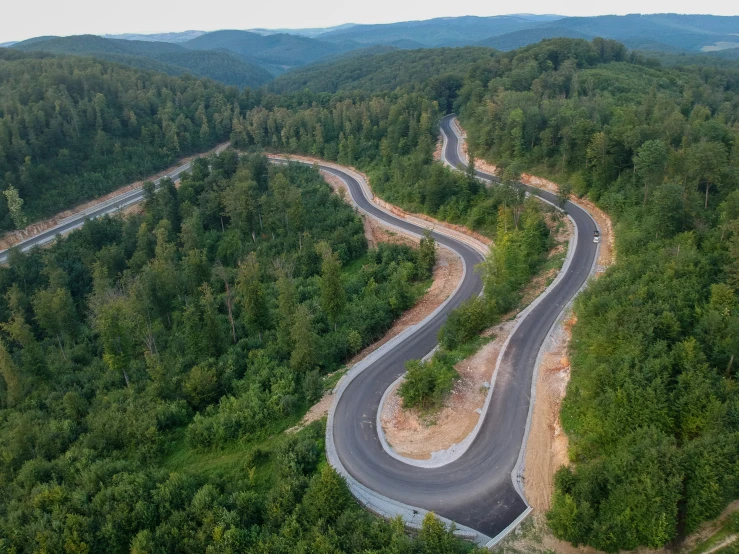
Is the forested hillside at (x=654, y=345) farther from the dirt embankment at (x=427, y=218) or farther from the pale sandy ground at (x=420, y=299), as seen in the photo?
the pale sandy ground at (x=420, y=299)

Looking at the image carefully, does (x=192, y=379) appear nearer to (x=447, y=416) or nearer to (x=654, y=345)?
(x=447, y=416)

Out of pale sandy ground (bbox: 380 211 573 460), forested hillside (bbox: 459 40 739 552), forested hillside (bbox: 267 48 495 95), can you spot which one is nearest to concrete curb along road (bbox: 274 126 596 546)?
pale sandy ground (bbox: 380 211 573 460)

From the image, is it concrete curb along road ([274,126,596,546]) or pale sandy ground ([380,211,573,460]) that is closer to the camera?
concrete curb along road ([274,126,596,546])

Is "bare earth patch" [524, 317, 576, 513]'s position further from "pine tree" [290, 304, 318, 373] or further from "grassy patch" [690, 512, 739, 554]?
"pine tree" [290, 304, 318, 373]

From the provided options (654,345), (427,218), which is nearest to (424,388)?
(654,345)

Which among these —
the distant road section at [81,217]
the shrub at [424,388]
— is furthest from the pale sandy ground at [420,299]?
the distant road section at [81,217]

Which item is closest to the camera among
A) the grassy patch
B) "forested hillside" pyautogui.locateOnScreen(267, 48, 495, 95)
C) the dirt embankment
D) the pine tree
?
the grassy patch

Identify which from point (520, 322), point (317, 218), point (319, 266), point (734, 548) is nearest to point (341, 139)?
point (317, 218)
